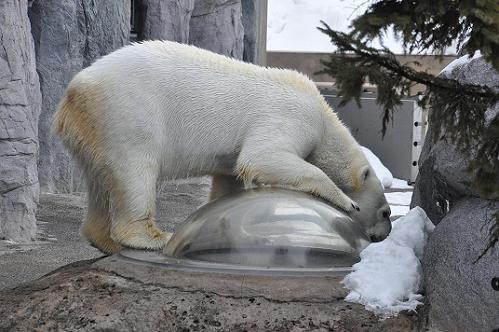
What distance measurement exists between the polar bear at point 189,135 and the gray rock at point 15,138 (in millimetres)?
2636

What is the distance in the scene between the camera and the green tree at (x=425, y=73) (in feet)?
6.20

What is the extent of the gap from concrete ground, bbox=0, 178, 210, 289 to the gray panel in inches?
158

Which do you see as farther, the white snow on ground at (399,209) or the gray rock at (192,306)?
the white snow on ground at (399,209)

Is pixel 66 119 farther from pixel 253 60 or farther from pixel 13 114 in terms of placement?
pixel 253 60

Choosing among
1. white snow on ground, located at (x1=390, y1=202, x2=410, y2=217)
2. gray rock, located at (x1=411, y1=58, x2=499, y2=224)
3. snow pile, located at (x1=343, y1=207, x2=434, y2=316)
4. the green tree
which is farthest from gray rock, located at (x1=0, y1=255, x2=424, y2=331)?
white snow on ground, located at (x1=390, y1=202, x2=410, y2=217)

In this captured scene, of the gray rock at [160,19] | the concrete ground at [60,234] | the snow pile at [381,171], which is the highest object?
the gray rock at [160,19]

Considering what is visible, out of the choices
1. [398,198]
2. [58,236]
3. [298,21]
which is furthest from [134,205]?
[298,21]

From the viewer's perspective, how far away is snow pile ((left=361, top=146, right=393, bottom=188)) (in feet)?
40.5

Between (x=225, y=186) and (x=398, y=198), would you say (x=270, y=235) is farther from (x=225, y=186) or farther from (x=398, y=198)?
(x=398, y=198)

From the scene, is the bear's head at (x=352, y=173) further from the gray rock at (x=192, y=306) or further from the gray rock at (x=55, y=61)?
the gray rock at (x=55, y=61)

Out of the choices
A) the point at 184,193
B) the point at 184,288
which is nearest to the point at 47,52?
the point at 184,193

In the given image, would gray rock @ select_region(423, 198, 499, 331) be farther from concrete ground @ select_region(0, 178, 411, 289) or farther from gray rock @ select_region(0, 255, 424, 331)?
concrete ground @ select_region(0, 178, 411, 289)

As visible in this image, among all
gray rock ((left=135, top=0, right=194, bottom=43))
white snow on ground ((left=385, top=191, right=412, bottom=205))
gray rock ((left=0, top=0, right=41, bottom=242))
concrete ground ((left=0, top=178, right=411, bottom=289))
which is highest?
gray rock ((left=135, top=0, right=194, bottom=43))

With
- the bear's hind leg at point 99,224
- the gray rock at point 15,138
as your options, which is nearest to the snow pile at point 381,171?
the gray rock at point 15,138
